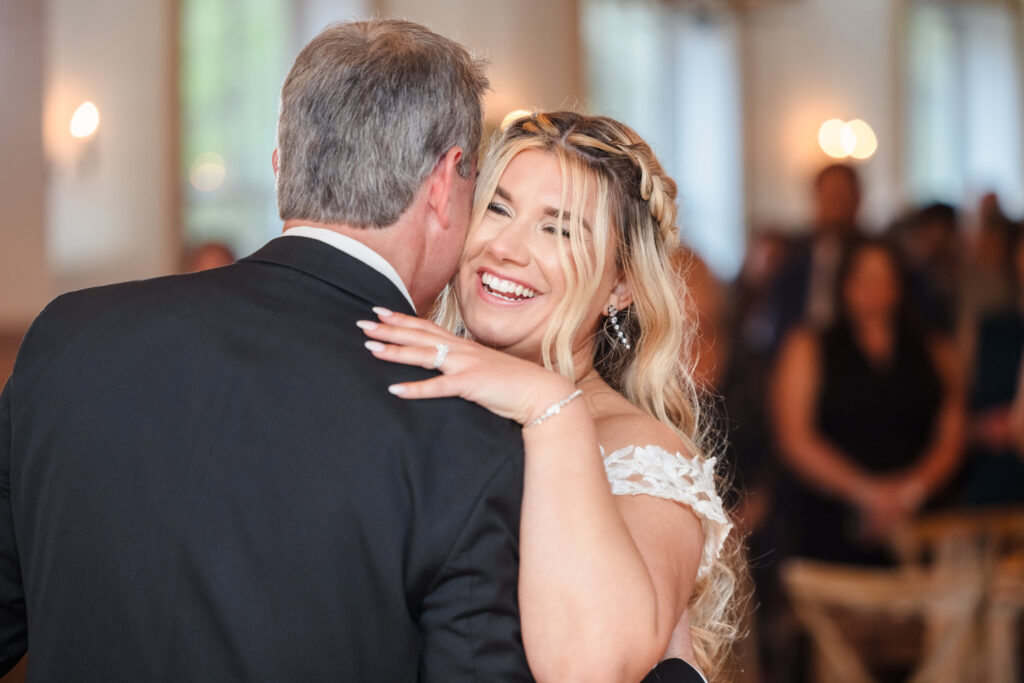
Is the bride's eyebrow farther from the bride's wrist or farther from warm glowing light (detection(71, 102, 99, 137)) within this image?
warm glowing light (detection(71, 102, 99, 137))

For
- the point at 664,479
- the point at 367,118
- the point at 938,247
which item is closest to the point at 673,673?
the point at 664,479

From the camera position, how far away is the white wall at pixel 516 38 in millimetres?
6512

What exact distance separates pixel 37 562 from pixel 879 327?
12.7 ft

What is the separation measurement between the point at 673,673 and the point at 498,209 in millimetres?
829

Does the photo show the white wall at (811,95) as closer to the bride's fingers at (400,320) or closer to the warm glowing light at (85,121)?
the warm glowing light at (85,121)

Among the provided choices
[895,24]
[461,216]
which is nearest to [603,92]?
[895,24]

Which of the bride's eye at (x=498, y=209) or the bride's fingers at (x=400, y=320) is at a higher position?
the bride's eye at (x=498, y=209)

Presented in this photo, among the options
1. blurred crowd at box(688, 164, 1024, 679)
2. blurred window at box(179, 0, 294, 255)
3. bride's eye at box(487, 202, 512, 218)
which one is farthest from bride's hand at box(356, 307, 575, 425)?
blurred window at box(179, 0, 294, 255)

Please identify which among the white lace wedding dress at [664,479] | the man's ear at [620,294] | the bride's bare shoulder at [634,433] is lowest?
the white lace wedding dress at [664,479]

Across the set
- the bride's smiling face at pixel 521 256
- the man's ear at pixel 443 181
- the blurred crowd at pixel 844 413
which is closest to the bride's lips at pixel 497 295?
the bride's smiling face at pixel 521 256

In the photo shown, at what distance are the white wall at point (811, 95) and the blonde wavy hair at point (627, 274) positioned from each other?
7938 millimetres

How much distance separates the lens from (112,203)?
512 centimetres

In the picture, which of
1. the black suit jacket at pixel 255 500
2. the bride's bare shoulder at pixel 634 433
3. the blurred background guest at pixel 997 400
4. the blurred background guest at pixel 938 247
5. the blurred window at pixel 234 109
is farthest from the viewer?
the blurred window at pixel 234 109

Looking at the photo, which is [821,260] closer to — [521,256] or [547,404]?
[521,256]
